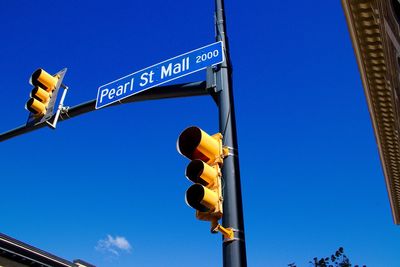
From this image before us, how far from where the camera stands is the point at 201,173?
11.4 feet

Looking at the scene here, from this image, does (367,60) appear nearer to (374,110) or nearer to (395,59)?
(395,59)

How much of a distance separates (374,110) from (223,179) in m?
8.92

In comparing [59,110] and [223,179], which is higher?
[59,110]

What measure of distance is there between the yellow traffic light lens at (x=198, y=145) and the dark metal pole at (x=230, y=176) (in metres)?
0.26

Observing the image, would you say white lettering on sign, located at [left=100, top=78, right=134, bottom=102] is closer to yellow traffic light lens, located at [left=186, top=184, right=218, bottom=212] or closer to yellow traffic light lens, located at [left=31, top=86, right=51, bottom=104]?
yellow traffic light lens, located at [left=31, top=86, right=51, bottom=104]

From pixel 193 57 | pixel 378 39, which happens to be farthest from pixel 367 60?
pixel 193 57

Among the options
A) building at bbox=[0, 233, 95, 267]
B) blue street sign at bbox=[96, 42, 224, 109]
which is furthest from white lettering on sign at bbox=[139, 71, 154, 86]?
building at bbox=[0, 233, 95, 267]

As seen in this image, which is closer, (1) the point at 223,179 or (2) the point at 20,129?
(1) the point at 223,179

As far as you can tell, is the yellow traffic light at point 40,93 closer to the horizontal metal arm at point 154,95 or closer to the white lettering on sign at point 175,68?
the horizontal metal arm at point 154,95

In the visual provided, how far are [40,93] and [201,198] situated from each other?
172 inches

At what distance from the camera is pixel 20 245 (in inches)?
886

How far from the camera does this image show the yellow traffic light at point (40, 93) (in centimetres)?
630

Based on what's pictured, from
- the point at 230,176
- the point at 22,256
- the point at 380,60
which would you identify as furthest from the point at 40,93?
the point at 22,256

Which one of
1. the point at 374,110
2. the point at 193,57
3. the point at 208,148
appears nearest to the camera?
the point at 208,148
